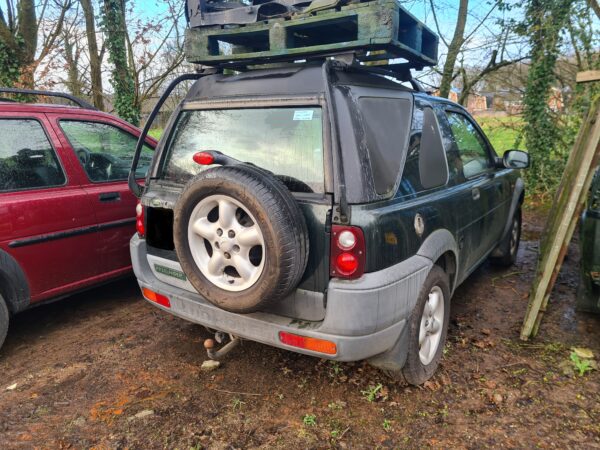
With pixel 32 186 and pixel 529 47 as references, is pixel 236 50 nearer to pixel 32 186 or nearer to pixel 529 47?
pixel 32 186

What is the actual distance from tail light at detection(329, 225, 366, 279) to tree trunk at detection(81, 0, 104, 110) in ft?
30.0

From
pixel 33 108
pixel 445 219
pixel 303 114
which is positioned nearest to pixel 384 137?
pixel 303 114

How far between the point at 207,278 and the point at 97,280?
173 centimetres

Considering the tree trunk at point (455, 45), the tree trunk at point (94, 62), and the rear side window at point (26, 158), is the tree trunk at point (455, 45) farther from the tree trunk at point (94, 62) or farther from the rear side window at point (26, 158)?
the rear side window at point (26, 158)

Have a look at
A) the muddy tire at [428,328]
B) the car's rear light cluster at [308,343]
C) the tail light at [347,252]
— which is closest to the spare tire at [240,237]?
the tail light at [347,252]

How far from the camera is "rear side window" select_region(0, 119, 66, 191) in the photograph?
315cm

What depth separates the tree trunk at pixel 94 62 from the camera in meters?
9.82

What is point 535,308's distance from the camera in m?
3.26

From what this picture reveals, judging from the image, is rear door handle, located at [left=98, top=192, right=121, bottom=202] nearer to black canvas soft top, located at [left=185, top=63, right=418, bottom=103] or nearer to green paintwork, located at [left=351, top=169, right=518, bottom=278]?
black canvas soft top, located at [left=185, top=63, right=418, bottom=103]

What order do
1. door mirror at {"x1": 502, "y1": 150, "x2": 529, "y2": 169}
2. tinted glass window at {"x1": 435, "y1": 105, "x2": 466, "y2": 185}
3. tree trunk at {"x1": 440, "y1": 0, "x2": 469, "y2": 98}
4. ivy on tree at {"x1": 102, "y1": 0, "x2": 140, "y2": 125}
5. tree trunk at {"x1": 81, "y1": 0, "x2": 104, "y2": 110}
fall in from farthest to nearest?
1. tree trunk at {"x1": 81, "y1": 0, "x2": 104, "y2": 110}
2. tree trunk at {"x1": 440, "y1": 0, "x2": 469, "y2": 98}
3. ivy on tree at {"x1": 102, "y1": 0, "x2": 140, "y2": 125}
4. door mirror at {"x1": 502, "y1": 150, "x2": 529, "y2": 169}
5. tinted glass window at {"x1": 435, "y1": 105, "x2": 466, "y2": 185}

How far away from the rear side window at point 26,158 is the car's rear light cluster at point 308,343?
2234 mm

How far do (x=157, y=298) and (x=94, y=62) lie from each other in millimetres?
9046

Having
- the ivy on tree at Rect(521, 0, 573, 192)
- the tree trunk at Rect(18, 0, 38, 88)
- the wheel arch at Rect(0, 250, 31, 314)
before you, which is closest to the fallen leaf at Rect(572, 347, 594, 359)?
the wheel arch at Rect(0, 250, 31, 314)

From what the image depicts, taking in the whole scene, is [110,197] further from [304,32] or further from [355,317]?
[355,317]
